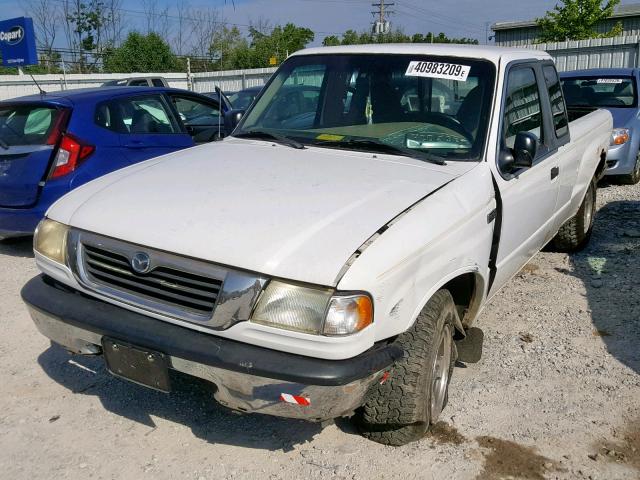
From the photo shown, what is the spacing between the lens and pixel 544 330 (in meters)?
4.65

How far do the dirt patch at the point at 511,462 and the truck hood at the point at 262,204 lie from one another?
3.91ft

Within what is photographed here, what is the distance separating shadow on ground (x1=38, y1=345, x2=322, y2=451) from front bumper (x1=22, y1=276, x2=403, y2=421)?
0.38m

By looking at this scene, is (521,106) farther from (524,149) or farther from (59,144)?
(59,144)

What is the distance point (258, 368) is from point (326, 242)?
57 centimetres

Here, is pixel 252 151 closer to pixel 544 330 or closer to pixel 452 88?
pixel 452 88

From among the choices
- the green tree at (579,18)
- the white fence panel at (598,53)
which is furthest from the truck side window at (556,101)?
the green tree at (579,18)

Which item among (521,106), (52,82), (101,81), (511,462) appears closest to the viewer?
(511,462)

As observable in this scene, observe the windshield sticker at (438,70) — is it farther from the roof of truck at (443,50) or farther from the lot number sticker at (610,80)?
the lot number sticker at (610,80)

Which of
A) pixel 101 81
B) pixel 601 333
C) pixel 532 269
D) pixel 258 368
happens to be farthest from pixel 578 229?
pixel 101 81

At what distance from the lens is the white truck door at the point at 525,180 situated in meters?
3.80

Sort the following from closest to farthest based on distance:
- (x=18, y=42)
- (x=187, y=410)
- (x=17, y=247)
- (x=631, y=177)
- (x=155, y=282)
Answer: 1. (x=155, y=282)
2. (x=187, y=410)
3. (x=17, y=247)
4. (x=631, y=177)
5. (x=18, y=42)

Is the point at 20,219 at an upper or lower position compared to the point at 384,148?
lower

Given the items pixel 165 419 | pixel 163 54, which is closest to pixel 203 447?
pixel 165 419

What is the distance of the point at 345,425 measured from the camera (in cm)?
336
